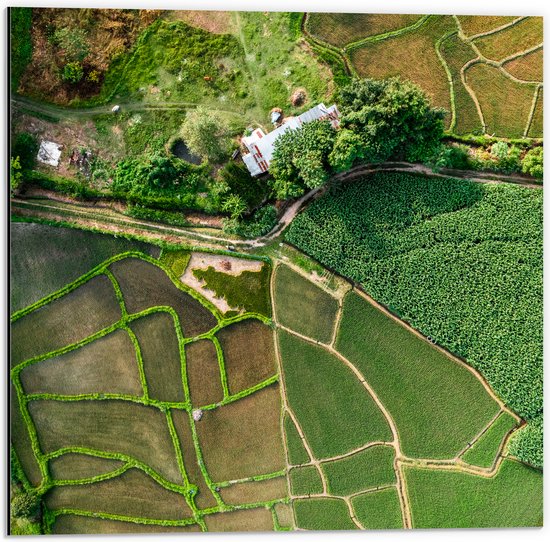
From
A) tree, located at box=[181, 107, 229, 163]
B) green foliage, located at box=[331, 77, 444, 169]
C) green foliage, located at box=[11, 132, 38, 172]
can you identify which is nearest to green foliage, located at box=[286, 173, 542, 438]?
green foliage, located at box=[331, 77, 444, 169]

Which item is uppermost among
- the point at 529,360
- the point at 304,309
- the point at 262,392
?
the point at 304,309

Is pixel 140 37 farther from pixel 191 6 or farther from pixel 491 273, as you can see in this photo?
pixel 491 273

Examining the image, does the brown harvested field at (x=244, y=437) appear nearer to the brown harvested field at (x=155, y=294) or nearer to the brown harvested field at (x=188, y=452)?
the brown harvested field at (x=188, y=452)

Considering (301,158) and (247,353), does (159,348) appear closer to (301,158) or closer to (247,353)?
(247,353)

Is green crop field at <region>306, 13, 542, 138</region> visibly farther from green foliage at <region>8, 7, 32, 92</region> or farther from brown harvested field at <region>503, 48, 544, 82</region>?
green foliage at <region>8, 7, 32, 92</region>

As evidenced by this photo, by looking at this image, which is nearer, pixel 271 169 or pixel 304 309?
pixel 271 169

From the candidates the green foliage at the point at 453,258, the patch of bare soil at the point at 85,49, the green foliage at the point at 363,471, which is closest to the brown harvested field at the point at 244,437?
the green foliage at the point at 363,471

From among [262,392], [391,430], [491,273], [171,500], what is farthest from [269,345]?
[491,273]
